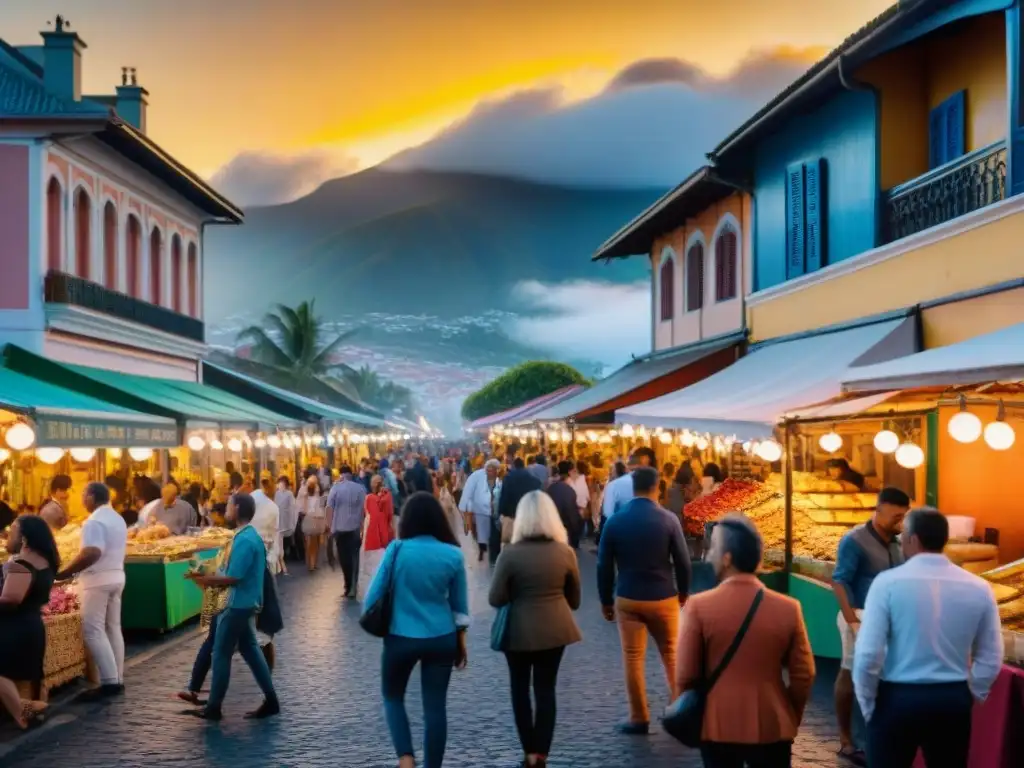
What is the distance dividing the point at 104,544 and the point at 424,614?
4.35 meters

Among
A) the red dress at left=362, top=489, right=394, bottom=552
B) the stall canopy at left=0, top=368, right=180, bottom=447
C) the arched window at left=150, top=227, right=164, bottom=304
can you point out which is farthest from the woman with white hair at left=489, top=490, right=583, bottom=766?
the arched window at left=150, top=227, right=164, bottom=304

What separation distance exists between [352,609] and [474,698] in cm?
583

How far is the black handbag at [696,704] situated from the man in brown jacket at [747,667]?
0.02 m

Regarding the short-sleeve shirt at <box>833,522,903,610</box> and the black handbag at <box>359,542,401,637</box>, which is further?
the short-sleeve shirt at <box>833,522,903,610</box>

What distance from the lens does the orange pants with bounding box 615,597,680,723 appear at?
9.02m

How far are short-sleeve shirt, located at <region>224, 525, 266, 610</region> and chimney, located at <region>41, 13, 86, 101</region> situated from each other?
14.9 meters

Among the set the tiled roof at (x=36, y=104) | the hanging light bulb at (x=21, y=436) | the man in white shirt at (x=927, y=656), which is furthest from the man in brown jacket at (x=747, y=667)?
the tiled roof at (x=36, y=104)

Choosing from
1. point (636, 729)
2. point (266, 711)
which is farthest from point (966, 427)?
point (266, 711)

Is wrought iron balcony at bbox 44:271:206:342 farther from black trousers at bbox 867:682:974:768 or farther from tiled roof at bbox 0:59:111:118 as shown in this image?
black trousers at bbox 867:682:974:768

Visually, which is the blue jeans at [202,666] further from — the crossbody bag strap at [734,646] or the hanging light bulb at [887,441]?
the hanging light bulb at [887,441]

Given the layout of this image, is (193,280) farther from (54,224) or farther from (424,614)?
(424,614)

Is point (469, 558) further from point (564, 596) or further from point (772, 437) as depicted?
point (564, 596)

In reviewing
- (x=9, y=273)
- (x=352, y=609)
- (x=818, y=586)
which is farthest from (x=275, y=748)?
(x=9, y=273)

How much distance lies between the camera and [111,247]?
24.2 m
